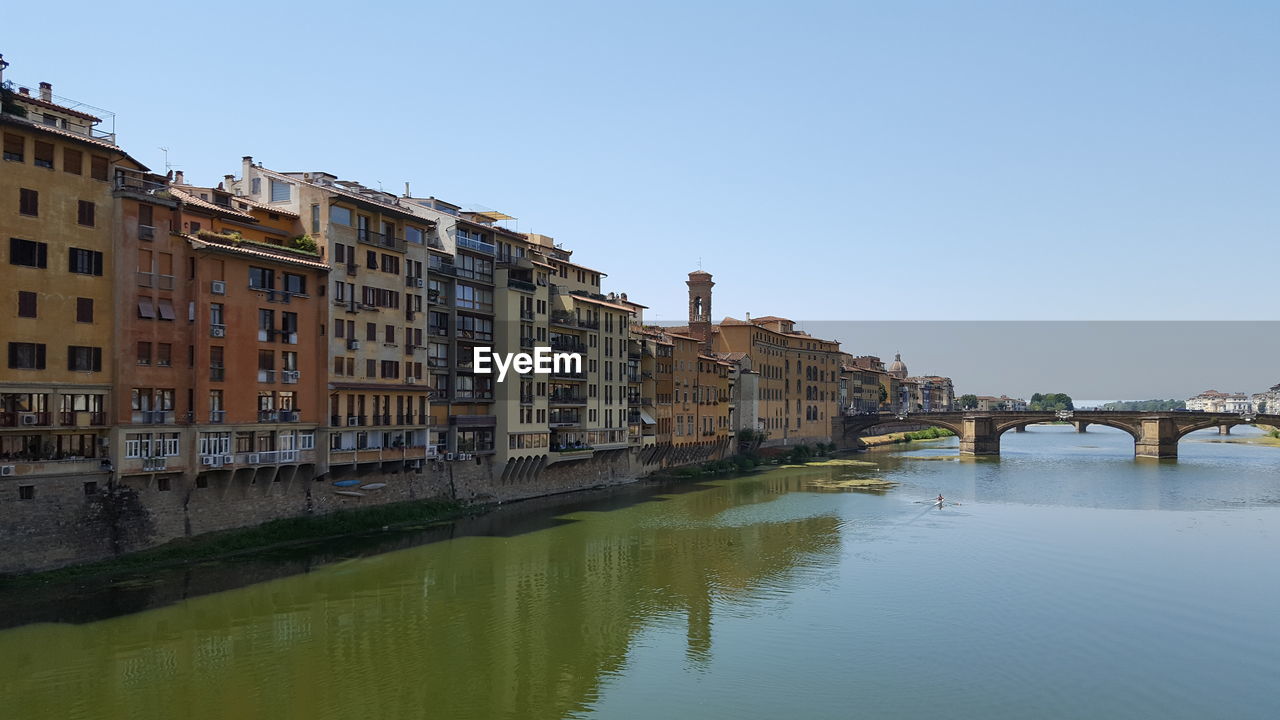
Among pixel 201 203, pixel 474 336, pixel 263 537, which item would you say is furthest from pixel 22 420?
pixel 474 336

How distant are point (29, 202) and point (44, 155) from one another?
6.66 feet

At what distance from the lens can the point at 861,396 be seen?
170500 mm

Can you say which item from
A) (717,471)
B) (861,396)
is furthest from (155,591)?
(861,396)

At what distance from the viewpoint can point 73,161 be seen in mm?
35812

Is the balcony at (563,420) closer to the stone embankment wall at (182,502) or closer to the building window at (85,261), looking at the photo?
the stone embankment wall at (182,502)

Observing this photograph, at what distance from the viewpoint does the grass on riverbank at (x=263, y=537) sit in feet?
114

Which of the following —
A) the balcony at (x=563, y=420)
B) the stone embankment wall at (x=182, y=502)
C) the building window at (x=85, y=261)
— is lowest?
the stone embankment wall at (x=182, y=502)

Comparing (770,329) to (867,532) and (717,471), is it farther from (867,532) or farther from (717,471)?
(867,532)

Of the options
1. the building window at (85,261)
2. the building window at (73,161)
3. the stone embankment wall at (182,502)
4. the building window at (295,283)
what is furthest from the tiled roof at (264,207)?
the stone embankment wall at (182,502)

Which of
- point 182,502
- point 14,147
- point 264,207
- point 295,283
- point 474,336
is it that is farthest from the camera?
point 474,336

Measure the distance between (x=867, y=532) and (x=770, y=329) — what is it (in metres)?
63.8

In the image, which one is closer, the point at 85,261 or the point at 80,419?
the point at 80,419

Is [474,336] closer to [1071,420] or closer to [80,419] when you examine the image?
[80,419]

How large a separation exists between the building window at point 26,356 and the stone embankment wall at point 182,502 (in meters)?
4.45
